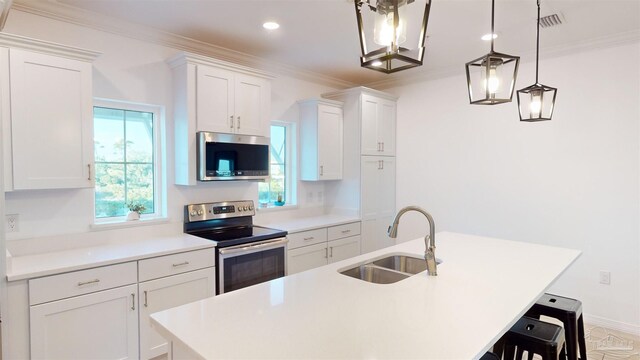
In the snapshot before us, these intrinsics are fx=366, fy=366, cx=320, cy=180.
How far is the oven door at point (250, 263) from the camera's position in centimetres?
292

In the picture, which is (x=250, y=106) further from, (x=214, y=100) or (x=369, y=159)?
(x=369, y=159)

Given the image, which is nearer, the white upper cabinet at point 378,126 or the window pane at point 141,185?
the window pane at point 141,185

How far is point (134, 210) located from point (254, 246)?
3.39 ft

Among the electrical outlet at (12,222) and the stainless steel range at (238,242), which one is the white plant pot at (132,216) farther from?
the electrical outlet at (12,222)

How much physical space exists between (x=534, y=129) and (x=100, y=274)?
3.98 metres

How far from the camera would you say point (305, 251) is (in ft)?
12.0

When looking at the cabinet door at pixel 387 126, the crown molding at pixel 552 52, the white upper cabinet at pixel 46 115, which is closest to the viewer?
the white upper cabinet at pixel 46 115

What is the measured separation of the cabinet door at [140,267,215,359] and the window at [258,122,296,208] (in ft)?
4.77

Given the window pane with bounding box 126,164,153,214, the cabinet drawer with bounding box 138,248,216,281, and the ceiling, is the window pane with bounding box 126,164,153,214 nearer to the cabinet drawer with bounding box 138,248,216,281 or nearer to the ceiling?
the cabinet drawer with bounding box 138,248,216,281

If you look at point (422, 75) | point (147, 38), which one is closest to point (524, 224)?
point (422, 75)

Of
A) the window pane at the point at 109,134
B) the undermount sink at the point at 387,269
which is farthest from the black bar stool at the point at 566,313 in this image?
the window pane at the point at 109,134

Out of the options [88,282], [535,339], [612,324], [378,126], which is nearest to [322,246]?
[378,126]

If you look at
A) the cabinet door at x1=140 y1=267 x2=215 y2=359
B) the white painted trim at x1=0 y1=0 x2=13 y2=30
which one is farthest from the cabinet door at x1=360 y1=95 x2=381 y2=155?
the white painted trim at x1=0 y1=0 x2=13 y2=30

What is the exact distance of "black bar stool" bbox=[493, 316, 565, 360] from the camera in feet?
5.86
